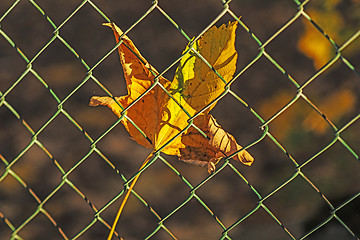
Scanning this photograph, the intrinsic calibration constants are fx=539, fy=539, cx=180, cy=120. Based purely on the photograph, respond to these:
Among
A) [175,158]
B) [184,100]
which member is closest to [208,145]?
[184,100]

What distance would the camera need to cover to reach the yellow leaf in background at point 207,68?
45.7 inches

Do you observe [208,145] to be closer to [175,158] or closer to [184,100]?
[184,100]

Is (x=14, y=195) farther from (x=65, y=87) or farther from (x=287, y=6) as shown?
(x=287, y=6)

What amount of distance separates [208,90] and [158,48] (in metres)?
1.14

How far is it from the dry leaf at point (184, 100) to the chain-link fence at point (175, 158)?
552mm

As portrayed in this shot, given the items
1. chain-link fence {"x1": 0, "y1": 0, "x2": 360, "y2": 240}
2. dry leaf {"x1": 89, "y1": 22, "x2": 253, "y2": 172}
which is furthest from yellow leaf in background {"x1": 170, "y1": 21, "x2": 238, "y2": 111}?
chain-link fence {"x1": 0, "y1": 0, "x2": 360, "y2": 240}

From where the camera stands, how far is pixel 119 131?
2148 mm

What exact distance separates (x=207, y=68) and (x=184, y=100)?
0.10m

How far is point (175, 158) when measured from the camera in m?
2.07

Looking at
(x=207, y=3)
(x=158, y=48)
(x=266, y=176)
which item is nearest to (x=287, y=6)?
(x=207, y=3)

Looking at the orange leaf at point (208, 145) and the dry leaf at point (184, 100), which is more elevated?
the dry leaf at point (184, 100)

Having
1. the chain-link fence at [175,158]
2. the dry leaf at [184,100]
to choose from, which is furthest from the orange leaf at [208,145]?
the chain-link fence at [175,158]

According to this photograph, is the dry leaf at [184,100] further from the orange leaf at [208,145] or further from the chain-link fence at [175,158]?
the chain-link fence at [175,158]

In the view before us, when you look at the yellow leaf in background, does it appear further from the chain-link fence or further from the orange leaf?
the chain-link fence
